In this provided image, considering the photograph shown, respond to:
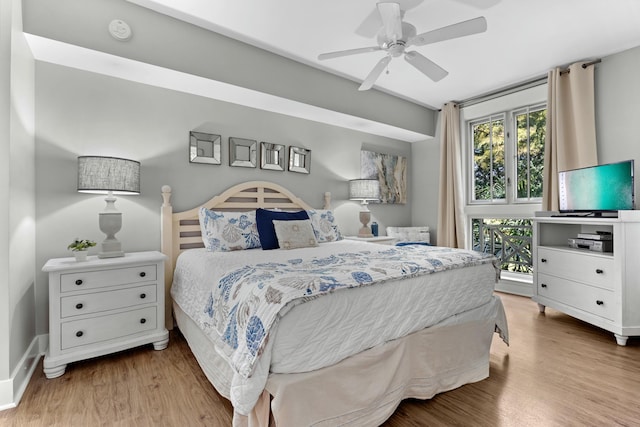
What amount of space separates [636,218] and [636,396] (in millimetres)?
1390

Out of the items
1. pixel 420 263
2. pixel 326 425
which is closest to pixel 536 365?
pixel 420 263

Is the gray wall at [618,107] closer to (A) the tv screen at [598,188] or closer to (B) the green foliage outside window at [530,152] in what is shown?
(A) the tv screen at [598,188]

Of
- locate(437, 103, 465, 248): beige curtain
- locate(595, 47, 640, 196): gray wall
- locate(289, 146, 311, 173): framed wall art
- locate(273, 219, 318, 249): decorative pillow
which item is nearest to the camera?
locate(273, 219, 318, 249): decorative pillow

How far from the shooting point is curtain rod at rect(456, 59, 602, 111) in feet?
11.4

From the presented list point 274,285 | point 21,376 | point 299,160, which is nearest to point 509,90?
point 299,160

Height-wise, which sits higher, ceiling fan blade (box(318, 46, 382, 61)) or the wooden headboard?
ceiling fan blade (box(318, 46, 382, 61))

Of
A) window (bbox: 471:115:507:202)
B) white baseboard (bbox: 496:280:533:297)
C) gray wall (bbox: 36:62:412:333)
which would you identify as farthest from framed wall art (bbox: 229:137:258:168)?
white baseboard (bbox: 496:280:533:297)

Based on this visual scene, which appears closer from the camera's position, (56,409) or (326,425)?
(326,425)

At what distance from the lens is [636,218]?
239cm

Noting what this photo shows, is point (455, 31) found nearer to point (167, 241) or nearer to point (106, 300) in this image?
point (167, 241)

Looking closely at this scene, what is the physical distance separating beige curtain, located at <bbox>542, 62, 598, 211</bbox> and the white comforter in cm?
193

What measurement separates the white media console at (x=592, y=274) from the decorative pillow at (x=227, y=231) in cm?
287

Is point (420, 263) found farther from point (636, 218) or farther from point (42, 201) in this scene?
point (42, 201)

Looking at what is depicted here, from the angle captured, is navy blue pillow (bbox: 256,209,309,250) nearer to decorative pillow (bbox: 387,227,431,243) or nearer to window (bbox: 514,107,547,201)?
decorative pillow (bbox: 387,227,431,243)
